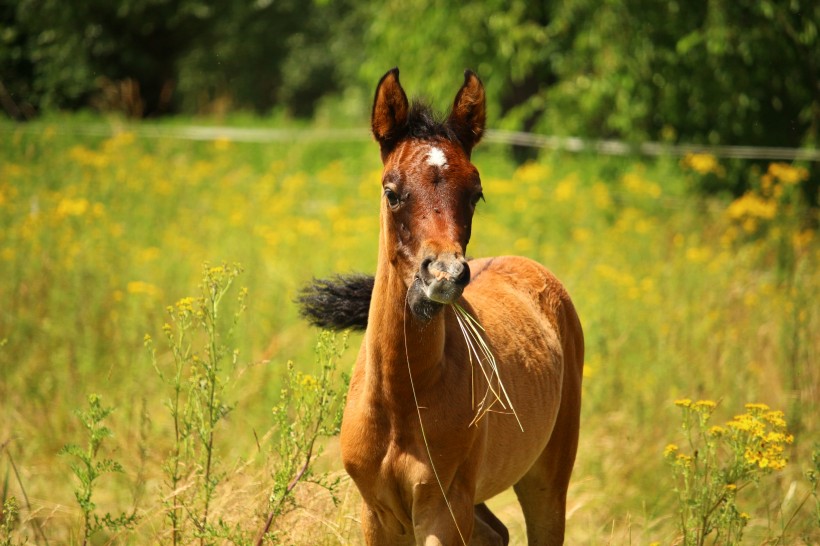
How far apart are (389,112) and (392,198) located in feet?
1.24

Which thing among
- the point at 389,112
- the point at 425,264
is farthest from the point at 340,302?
the point at 425,264

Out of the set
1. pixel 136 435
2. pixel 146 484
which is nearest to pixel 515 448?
pixel 146 484

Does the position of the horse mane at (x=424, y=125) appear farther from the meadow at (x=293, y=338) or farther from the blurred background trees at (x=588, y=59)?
the blurred background trees at (x=588, y=59)

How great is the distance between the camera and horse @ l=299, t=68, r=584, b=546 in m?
3.14

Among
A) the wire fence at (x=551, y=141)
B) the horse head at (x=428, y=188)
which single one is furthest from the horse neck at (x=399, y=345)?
the wire fence at (x=551, y=141)

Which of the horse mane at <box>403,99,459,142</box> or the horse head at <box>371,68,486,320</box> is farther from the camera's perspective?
the horse mane at <box>403,99,459,142</box>

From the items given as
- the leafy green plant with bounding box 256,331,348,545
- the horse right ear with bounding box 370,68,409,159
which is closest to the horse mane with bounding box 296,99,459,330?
the leafy green plant with bounding box 256,331,348,545

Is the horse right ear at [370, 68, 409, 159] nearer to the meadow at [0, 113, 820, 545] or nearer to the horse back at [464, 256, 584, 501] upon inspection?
the horse back at [464, 256, 584, 501]

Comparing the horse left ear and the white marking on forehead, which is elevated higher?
the horse left ear

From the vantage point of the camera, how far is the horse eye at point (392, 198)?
323 cm

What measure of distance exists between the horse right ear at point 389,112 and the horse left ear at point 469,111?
0.21 metres

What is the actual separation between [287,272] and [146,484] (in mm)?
2999

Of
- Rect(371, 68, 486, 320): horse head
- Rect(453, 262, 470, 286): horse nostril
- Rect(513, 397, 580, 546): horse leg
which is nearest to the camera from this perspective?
Rect(453, 262, 470, 286): horse nostril

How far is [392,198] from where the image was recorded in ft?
10.7
